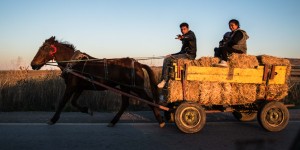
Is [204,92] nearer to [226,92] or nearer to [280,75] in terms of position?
[226,92]

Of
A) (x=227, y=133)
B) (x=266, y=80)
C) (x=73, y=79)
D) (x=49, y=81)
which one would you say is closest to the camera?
(x=227, y=133)

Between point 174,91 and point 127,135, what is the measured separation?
1.38m

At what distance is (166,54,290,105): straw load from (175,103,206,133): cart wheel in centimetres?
26

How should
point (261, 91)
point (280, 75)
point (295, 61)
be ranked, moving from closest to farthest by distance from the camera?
1. point (261, 91)
2. point (280, 75)
3. point (295, 61)

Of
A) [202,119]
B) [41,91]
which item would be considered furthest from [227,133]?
[41,91]

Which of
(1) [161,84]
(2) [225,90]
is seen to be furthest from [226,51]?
(1) [161,84]

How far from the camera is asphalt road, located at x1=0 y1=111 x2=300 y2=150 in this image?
5.88 meters

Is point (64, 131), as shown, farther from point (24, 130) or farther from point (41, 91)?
point (41, 91)

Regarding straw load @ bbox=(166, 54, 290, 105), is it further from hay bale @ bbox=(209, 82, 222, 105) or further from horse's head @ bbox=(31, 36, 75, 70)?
horse's head @ bbox=(31, 36, 75, 70)

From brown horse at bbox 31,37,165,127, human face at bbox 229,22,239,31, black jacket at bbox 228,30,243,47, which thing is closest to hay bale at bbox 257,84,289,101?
black jacket at bbox 228,30,243,47

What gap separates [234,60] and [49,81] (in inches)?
293

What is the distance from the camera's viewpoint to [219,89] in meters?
7.25

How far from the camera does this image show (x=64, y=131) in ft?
22.9

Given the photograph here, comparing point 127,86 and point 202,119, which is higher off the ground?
point 127,86
